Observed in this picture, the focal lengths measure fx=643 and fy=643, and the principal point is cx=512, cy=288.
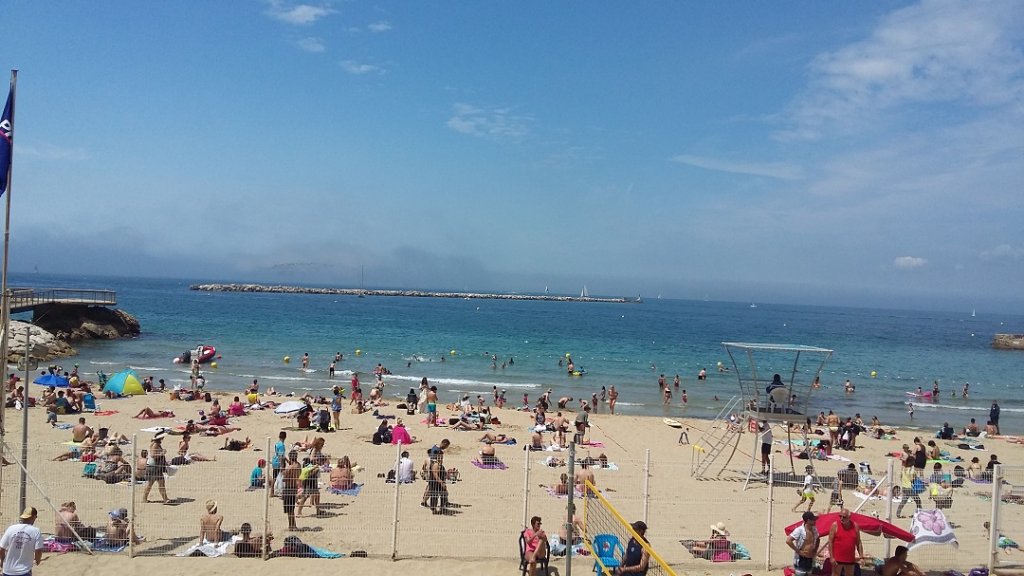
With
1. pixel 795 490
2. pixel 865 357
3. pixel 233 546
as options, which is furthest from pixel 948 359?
pixel 233 546

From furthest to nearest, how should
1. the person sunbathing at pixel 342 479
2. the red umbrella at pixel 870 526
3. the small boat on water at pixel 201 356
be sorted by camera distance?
1. the small boat on water at pixel 201 356
2. the person sunbathing at pixel 342 479
3. the red umbrella at pixel 870 526

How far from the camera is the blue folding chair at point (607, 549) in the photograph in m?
8.38

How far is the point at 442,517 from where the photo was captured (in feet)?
38.7

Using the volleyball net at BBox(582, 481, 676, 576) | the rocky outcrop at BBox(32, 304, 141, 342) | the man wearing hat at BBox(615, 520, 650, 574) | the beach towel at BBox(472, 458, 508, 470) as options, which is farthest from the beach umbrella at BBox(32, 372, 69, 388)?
the rocky outcrop at BBox(32, 304, 141, 342)

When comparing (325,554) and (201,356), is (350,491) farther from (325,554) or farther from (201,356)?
(201,356)

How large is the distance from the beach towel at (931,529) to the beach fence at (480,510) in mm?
282

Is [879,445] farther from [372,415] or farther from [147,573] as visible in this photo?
[147,573]

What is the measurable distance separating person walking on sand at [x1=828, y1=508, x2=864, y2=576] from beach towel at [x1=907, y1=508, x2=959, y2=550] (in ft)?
6.12

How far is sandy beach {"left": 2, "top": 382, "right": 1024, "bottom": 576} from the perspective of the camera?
32.4 ft

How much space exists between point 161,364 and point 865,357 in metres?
60.3

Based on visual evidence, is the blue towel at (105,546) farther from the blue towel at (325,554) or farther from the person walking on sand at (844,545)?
the person walking on sand at (844,545)

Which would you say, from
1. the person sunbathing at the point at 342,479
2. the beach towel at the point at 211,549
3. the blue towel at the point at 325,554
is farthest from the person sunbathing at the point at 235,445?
the blue towel at the point at 325,554

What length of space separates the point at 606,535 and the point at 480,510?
4196 mm

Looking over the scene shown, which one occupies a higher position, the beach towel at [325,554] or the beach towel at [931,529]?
the beach towel at [931,529]
